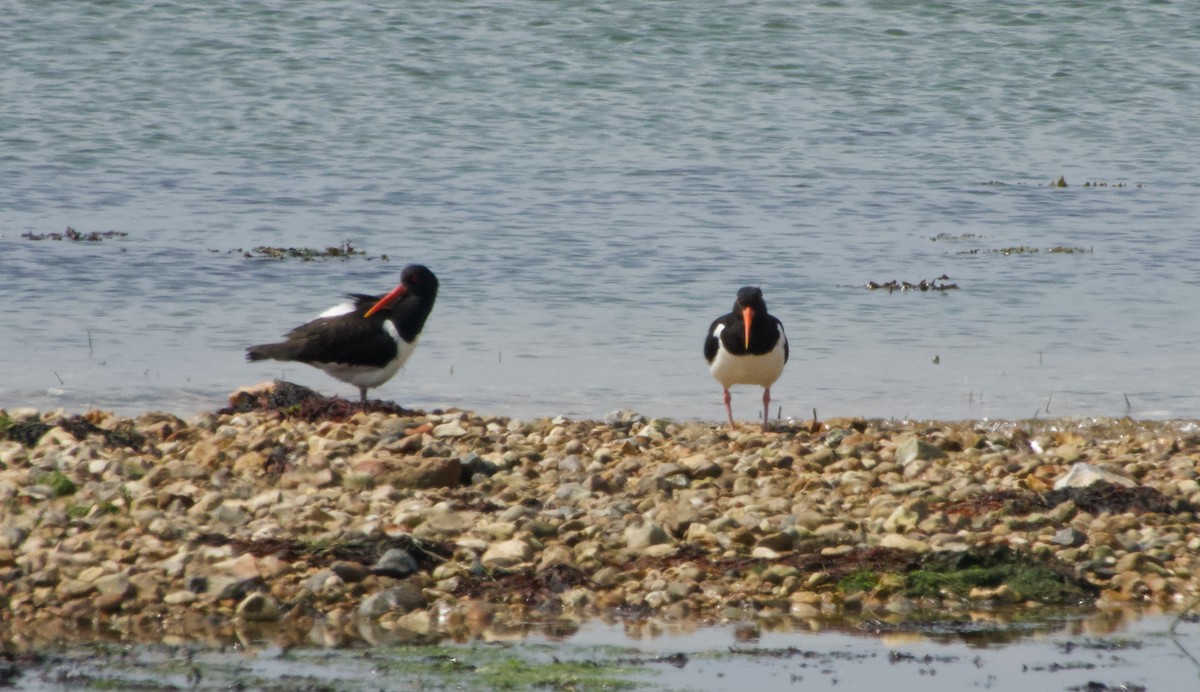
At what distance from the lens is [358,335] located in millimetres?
9836

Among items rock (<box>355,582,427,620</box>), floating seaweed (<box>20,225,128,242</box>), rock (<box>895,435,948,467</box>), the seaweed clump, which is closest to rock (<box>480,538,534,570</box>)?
rock (<box>355,582,427,620</box>)

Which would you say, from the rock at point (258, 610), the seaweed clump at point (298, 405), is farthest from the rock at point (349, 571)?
the seaweed clump at point (298, 405)

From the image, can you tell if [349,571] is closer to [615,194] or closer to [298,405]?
[298,405]

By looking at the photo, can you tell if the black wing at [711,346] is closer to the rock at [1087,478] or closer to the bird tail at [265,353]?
the bird tail at [265,353]

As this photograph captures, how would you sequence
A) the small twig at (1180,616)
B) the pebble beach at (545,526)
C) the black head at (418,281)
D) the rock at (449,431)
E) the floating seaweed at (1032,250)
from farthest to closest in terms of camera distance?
the floating seaweed at (1032,250)
the black head at (418,281)
the rock at (449,431)
the pebble beach at (545,526)
the small twig at (1180,616)

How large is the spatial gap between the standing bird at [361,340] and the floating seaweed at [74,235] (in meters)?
6.69

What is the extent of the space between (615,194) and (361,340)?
31.7 ft

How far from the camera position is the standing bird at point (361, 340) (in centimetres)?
984

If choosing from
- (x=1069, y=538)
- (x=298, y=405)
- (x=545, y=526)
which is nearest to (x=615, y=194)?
(x=298, y=405)

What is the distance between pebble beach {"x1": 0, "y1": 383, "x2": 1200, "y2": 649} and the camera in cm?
619

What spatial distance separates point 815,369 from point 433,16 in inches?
825

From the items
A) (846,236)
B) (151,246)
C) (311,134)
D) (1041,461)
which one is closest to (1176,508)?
(1041,461)

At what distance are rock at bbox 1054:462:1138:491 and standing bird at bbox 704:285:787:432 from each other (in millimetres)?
2210

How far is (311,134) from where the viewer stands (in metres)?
23.6
